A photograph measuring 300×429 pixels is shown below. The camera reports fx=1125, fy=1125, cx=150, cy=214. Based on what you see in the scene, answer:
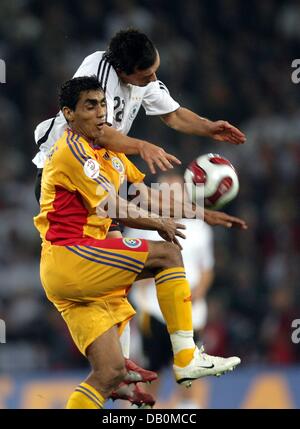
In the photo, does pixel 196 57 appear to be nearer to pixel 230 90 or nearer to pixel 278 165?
pixel 230 90

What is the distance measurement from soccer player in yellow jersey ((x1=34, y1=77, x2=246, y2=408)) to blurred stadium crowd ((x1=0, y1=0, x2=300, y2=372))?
4.30 m

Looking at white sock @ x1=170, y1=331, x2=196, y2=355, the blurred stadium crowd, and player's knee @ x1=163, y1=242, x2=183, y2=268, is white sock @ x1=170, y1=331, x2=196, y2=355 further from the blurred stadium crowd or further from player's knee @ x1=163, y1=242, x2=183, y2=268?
the blurred stadium crowd

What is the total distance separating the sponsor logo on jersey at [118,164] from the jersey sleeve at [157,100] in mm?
647

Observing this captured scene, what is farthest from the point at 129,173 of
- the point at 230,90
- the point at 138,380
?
the point at 230,90

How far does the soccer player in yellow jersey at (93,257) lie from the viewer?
21.1 ft

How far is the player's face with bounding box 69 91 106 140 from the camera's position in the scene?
6449 millimetres

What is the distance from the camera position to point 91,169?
251 inches

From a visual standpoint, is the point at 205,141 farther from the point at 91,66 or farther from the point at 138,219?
the point at 138,219

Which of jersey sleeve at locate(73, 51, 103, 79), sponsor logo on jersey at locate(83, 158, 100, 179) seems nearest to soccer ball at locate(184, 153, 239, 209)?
sponsor logo on jersey at locate(83, 158, 100, 179)

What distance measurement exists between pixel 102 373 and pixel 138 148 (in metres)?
1.31

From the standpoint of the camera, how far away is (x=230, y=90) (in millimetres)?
13070

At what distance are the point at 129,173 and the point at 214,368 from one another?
1334 mm

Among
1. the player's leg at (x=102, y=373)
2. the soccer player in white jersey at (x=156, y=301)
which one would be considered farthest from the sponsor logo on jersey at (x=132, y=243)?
the soccer player in white jersey at (x=156, y=301)

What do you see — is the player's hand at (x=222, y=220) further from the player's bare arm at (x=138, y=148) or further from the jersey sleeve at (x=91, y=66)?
the jersey sleeve at (x=91, y=66)
